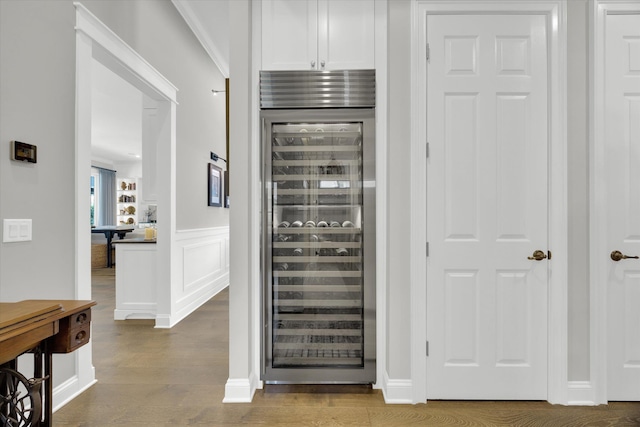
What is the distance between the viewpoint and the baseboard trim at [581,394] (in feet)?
6.74

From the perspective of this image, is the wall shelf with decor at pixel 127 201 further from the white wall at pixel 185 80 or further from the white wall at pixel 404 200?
the white wall at pixel 404 200

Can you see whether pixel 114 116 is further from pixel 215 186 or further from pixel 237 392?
pixel 237 392

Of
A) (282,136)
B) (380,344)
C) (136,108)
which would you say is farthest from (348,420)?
(136,108)

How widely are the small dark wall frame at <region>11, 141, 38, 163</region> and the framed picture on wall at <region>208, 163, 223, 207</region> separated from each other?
2926 millimetres

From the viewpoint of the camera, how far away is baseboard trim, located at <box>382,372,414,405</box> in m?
2.07

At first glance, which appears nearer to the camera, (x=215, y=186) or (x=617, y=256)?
(x=617, y=256)

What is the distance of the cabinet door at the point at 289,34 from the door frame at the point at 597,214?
1741 mm

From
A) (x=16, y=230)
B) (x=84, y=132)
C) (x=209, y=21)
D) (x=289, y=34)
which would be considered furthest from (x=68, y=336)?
(x=209, y=21)

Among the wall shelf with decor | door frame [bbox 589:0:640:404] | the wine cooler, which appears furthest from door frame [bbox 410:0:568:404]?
the wall shelf with decor

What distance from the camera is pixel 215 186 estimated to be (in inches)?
199

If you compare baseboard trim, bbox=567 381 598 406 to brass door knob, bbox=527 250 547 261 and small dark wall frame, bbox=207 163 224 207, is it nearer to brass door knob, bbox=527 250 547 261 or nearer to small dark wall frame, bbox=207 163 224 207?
brass door knob, bbox=527 250 547 261

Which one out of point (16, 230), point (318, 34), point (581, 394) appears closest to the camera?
point (16, 230)

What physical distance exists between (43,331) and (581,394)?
2.84m

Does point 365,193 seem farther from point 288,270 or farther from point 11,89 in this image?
point 11,89
